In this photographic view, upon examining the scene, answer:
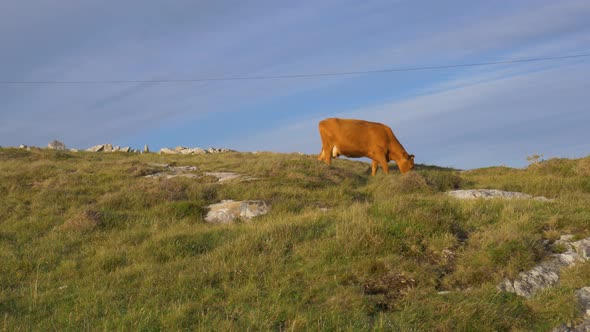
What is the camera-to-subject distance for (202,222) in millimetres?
11734

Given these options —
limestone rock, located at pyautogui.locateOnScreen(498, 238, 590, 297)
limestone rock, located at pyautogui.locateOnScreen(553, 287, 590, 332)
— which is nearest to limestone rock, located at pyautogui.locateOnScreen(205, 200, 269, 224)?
limestone rock, located at pyautogui.locateOnScreen(498, 238, 590, 297)

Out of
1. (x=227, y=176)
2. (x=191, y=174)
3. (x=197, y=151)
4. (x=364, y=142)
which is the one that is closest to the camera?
(x=227, y=176)

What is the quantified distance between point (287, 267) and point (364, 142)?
14.8 metres

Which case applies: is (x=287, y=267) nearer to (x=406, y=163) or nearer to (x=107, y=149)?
(x=406, y=163)

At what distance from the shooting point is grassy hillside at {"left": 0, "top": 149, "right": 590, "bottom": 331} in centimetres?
593

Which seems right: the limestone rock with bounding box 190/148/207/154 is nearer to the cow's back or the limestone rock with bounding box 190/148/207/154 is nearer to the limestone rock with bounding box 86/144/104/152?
the limestone rock with bounding box 86/144/104/152

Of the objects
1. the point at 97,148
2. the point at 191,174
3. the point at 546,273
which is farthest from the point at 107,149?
the point at 546,273

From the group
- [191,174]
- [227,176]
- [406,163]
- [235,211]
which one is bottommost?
[235,211]

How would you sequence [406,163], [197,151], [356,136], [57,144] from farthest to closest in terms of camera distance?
1. [57,144]
2. [197,151]
3. [356,136]
4. [406,163]

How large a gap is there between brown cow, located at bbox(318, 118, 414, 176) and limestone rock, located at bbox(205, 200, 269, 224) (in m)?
9.76

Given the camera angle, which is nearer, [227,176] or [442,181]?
[442,181]

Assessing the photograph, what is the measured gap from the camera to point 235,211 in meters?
12.1

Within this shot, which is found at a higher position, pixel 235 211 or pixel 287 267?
pixel 235 211

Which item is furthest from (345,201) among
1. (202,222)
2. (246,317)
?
(246,317)
